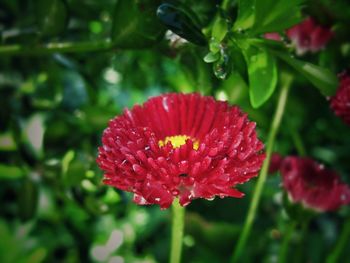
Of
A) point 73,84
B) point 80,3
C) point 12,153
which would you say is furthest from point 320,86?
point 73,84

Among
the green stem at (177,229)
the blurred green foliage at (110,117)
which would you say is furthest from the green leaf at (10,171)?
the green stem at (177,229)

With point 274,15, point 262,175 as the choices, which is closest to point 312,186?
point 262,175

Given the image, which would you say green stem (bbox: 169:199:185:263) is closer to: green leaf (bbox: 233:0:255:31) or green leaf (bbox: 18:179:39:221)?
green leaf (bbox: 233:0:255:31)

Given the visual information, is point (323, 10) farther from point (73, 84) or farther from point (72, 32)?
point (73, 84)

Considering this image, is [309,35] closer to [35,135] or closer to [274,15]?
[274,15]

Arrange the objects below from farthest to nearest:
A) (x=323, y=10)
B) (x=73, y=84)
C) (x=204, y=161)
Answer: (x=73, y=84) → (x=323, y=10) → (x=204, y=161)
